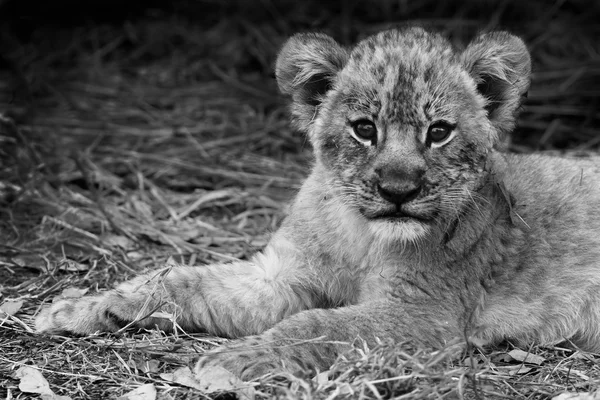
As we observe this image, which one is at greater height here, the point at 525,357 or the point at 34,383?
the point at 525,357

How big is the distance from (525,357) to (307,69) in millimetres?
2296

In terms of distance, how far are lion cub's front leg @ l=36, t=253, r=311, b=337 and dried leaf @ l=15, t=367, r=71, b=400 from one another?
646 millimetres

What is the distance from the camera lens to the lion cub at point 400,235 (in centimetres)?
512

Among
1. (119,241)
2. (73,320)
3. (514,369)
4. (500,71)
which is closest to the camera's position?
(514,369)

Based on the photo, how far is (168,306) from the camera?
557 centimetres

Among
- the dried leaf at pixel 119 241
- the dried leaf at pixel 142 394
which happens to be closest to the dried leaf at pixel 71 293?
the dried leaf at pixel 119 241

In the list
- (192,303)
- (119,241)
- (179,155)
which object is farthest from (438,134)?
(179,155)

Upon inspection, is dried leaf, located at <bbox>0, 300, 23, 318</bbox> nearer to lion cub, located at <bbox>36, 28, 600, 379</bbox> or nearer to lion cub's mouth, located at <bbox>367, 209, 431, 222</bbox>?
lion cub, located at <bbox>36, 28, 600, 379</bbox>

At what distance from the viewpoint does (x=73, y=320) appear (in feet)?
17.7

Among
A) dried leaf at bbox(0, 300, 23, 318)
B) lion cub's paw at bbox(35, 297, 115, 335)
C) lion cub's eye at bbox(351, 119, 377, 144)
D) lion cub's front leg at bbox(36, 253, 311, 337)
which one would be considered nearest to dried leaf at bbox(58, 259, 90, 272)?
dried leaf at bbox(0, 300, 23, 318)

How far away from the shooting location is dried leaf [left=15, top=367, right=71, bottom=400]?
4494mm

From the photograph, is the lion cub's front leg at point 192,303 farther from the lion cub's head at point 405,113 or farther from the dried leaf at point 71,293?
the lion cub's head at point 405,113

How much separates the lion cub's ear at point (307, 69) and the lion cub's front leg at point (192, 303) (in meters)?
1.11

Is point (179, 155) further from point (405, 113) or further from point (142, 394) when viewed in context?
point (142, 394)
